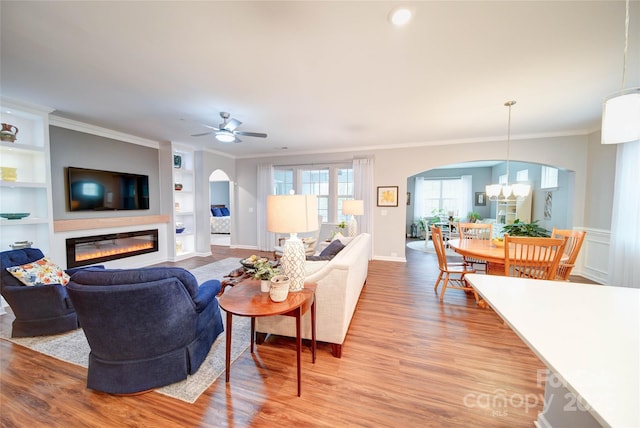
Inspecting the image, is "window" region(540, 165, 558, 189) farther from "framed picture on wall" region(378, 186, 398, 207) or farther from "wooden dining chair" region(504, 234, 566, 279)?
"wooden dining chair" region(504, 234, 566, 279)

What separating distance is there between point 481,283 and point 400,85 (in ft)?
7.26

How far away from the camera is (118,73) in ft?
7.68

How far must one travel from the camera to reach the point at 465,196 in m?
8.24

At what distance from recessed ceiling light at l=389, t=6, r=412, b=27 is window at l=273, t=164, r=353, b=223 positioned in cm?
413

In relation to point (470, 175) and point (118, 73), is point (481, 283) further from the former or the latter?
point (470, 175)

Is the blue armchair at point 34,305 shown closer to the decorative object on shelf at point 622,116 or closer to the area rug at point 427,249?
the decorative object on shelf at point 622,116

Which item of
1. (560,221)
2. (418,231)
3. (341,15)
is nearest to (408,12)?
(341,15)

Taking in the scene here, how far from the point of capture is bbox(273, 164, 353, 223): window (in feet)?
19.3

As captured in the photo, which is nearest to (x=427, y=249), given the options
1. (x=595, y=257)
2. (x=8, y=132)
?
(x=595, y=257)

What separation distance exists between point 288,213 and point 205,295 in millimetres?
1008

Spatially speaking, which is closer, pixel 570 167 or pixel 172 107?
pixel 172 107

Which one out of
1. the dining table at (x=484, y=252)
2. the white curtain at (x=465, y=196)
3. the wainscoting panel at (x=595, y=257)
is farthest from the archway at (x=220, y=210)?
the wainscoting panel at (x=595, y=257)

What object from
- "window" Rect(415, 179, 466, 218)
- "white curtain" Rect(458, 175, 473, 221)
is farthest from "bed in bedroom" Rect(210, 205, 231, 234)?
"white curtain" Rect(458, 175, 473, 221)

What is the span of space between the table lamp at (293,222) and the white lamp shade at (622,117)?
1660 mm
